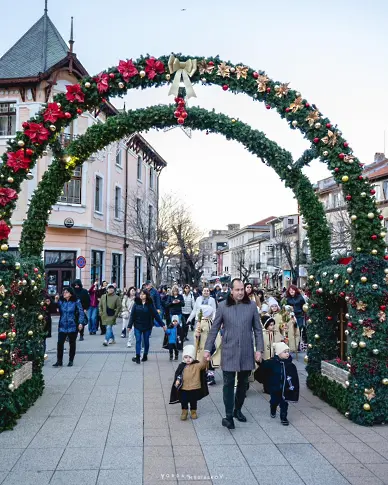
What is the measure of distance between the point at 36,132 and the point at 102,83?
126 cm

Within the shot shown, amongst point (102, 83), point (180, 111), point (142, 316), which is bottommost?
point (142, 316)

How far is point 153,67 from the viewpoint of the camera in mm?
7879

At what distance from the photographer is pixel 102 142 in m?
8.62

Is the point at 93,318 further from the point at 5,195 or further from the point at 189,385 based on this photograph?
the point at 189,385

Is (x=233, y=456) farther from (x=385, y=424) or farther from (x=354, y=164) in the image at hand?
(x=354, y=164)

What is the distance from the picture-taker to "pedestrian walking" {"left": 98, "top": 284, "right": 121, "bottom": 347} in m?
14.7

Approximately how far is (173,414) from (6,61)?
2288cm

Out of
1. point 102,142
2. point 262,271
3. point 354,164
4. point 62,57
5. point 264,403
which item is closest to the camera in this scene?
point 354,164

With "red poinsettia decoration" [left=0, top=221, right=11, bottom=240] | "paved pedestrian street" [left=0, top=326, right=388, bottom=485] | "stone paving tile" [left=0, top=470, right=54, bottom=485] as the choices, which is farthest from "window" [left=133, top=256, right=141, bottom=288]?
"stone paving tile" [left=0, top=470, right=54, bottom=485]

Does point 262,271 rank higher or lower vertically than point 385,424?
higher

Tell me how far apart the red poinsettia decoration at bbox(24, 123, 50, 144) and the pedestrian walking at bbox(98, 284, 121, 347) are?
24.9 ft

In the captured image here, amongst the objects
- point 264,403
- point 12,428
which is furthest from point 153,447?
point 264,403

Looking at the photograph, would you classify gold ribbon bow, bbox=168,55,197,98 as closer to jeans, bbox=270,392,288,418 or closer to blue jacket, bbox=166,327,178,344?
jeans, bbox=270,392,288,418

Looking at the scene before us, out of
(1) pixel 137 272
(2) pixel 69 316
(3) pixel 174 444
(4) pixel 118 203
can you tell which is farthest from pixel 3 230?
(1) pixel 137 272
